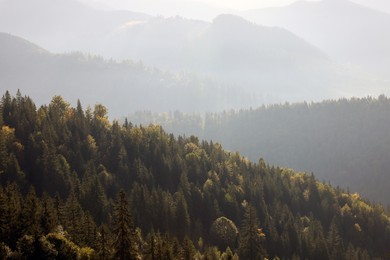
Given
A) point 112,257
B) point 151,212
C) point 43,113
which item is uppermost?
point 43,113

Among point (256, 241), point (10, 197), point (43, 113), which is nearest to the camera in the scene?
point (10, 197)

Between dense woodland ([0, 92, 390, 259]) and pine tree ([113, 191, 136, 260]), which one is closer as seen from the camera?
pine tree ([113, 191, 136, 260])

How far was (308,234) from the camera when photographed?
180500mm

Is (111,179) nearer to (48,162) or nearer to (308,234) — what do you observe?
(48,162)

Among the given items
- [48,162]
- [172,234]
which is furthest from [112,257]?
[48,162]

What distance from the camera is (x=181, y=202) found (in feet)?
536

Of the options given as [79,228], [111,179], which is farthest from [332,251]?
[79,228]

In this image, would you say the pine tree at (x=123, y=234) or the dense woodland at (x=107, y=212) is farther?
the dense woodland at (x=107, y=212)

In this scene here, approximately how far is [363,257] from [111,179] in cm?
9182

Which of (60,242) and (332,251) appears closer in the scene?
(60,242)

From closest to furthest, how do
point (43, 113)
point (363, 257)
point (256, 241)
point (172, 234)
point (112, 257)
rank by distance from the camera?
point (112, 257) → point (256, 241) → point (172, 234) → point (363, 257) → point (43, 113)

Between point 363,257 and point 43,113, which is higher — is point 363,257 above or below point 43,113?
below

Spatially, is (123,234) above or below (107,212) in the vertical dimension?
above

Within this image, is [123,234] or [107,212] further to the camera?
[107,212]
